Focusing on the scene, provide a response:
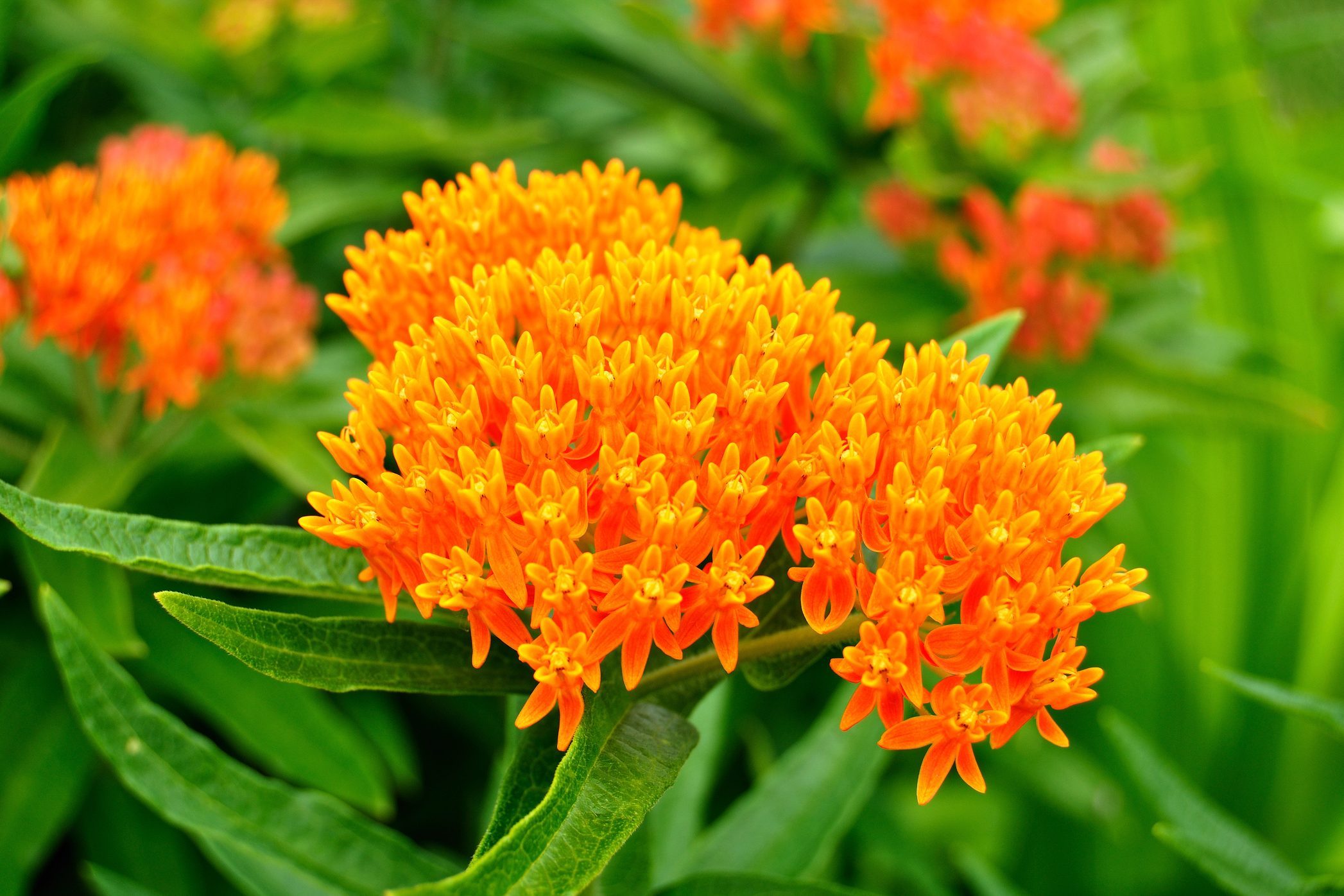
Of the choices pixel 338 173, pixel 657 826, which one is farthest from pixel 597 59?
pixel 657 826

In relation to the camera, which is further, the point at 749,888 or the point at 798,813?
the point at 798,813

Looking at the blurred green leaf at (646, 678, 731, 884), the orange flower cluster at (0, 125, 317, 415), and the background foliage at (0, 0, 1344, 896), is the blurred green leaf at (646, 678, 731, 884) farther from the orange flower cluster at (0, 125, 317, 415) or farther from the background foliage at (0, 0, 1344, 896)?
the orange flower cluster at (0, 125, 317, 415)

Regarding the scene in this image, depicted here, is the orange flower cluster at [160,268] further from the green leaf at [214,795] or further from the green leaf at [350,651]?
the green leaf at [350,651]

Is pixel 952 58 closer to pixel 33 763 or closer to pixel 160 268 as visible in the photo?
pixel 160 268

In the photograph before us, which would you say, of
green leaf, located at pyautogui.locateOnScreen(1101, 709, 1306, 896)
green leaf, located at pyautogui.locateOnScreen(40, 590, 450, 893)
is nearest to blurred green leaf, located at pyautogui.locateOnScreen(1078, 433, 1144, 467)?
green leaf, located at pyautogui.locateOnScreen(1101, 709, 1306, 896)

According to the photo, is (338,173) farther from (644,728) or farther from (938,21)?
(644,728)

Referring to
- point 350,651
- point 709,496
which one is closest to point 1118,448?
point 709,496

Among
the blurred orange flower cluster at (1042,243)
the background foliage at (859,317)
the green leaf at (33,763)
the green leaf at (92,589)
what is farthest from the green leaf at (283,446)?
the blurred orange flower cluster at (1042,243)
